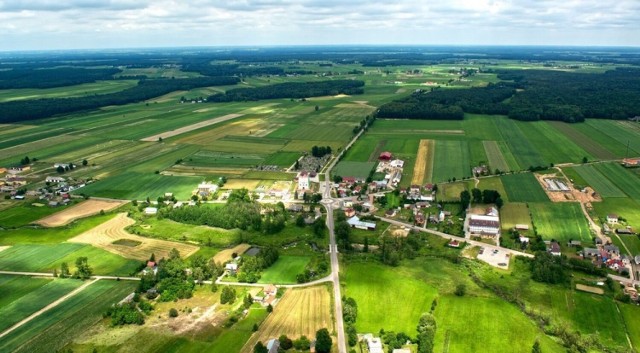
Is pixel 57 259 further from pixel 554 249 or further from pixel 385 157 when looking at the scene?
pixel 385 157

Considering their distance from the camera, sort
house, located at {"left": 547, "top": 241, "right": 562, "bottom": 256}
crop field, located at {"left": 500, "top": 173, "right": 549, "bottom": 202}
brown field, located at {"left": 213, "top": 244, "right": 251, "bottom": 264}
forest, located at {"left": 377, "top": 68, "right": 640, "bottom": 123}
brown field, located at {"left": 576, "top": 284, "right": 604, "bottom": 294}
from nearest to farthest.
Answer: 1. brown field, located at {"left": 576, "top": 284, "right": 604, "bottom": 294}
2. house, located at {"left": 547, "top": 241, "right": 562, "bottom": 256}
3. brown field, located at {"left": 213, "top": 244, "right": 251, "bottom": 264}
4. crop field, located at {"left": 500, "top": 173, "right": 549, "bottom": 202}
5. forest, located at {"left": 377, "top": 68, "right": 640, "bottom": 123}

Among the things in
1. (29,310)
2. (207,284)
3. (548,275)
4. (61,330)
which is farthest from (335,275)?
(29,310)

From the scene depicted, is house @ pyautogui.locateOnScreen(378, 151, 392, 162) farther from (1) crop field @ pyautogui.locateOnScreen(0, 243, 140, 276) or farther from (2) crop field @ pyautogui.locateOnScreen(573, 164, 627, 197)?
(1) crop field @ pyautogui.locateOnScreen(0, 243, 140, 276)

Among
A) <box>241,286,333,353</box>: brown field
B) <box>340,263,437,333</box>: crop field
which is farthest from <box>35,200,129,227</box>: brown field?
<box>340,263,437,333</box>: crop field

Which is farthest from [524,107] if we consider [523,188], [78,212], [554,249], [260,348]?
[260,348]

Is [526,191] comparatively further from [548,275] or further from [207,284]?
[207,284]
